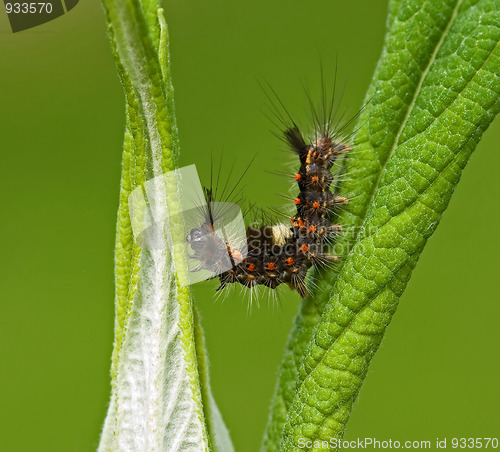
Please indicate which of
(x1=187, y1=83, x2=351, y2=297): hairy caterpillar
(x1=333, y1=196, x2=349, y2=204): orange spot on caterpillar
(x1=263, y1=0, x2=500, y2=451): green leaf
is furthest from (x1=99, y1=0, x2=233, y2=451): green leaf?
(x1=187, y1=83, x2=351, y2=297): hairy caterpillar

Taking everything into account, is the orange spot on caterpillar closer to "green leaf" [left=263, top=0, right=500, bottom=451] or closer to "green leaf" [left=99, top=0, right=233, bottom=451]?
"green leaf" [left=263, top=0, right=500, bottom=451]

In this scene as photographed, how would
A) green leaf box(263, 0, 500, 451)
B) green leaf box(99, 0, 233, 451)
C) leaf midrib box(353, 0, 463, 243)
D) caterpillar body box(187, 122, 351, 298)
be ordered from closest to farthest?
green leaf box(99, 0, 233, 451)
green leaf box(263, 0, 500, 451)
leaf midrib box(353, 0, 463, 243)
caterpillar body box(187, 122, 351, 298)

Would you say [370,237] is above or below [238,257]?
above

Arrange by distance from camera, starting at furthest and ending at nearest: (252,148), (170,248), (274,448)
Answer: (252,148) < (274,448) < (170,248)

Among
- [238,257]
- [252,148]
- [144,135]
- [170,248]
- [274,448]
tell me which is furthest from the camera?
[252,148]

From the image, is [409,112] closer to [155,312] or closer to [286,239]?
[155,312]

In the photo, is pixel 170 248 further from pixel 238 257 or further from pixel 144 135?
pixel 238 257

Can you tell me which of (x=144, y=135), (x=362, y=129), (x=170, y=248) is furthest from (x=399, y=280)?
(x=144, y=135)
